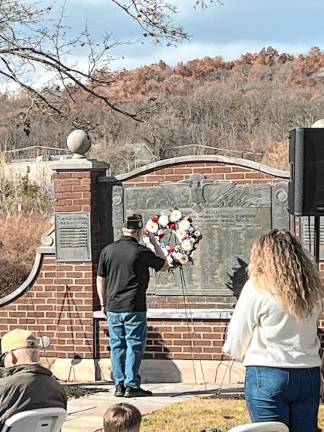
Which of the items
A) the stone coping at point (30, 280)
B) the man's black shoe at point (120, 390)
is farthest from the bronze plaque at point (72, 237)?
the man's black shoe at point (120, 390)

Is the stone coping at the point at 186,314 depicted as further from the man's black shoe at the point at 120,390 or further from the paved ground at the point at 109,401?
the man's black shoe at the point at 120,390

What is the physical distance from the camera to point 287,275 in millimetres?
5414

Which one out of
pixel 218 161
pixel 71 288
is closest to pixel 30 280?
pixel 71 288

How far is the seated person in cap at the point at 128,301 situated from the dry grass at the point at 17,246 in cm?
632

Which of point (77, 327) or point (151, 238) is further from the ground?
point (151, 238)

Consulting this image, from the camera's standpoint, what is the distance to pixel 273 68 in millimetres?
45750

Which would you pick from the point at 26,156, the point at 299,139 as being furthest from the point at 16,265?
the point at 26,156

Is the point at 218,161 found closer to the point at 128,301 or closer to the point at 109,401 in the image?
the point at 128,301

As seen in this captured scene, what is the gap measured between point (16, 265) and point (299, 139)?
946 cm

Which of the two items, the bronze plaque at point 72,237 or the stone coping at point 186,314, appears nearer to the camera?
the stone coping at point 186,314

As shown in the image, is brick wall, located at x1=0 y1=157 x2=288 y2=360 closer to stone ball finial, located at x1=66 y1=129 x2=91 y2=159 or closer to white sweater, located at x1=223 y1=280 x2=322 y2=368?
stone ball finial, located at x1=66 y1=129 x2=91 y2=159

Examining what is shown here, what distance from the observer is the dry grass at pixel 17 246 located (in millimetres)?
16438

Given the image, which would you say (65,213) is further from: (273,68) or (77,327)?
(273,68)

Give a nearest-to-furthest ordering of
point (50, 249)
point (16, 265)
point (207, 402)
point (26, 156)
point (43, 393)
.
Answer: point (43, 393)
point (207, 402)
point (50, 249)
point (16, 265)
point (26, 156)
